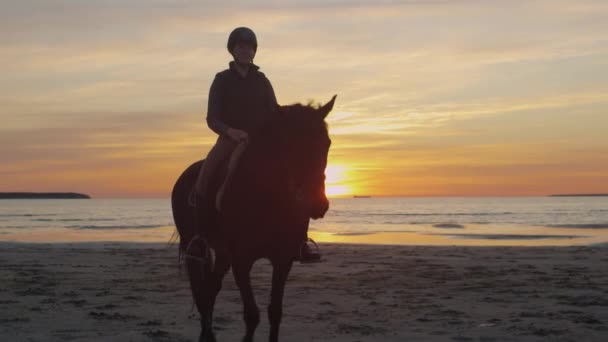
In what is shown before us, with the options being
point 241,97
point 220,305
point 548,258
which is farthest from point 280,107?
point 548,258

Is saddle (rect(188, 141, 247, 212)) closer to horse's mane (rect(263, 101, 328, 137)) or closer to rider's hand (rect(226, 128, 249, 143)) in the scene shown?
rider's hand (rect(226, 128, 249, 143))

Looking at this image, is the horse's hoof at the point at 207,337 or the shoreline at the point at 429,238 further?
the shoreline at the point at 429,238

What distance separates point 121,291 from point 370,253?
1052 centimetres

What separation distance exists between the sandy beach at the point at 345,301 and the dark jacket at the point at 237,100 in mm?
2686

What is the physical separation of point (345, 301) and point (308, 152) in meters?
5.53

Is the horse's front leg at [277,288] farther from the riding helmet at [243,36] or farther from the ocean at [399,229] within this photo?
the ocean at [399,229]

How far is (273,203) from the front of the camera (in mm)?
6145

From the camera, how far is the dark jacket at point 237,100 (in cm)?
679

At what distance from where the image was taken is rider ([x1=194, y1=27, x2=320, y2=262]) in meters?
6.77

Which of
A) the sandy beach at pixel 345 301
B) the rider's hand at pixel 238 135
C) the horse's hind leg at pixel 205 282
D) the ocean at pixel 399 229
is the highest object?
the rider's hand at pixel 238 135

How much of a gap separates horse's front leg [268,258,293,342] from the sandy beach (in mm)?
1253

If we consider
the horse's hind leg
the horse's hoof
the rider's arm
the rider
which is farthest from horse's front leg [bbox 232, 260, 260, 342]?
the rider's arm

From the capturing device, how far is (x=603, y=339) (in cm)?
731

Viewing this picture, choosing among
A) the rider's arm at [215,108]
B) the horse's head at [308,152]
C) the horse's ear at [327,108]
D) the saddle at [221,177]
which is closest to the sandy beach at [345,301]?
the saddle at [221,177]
